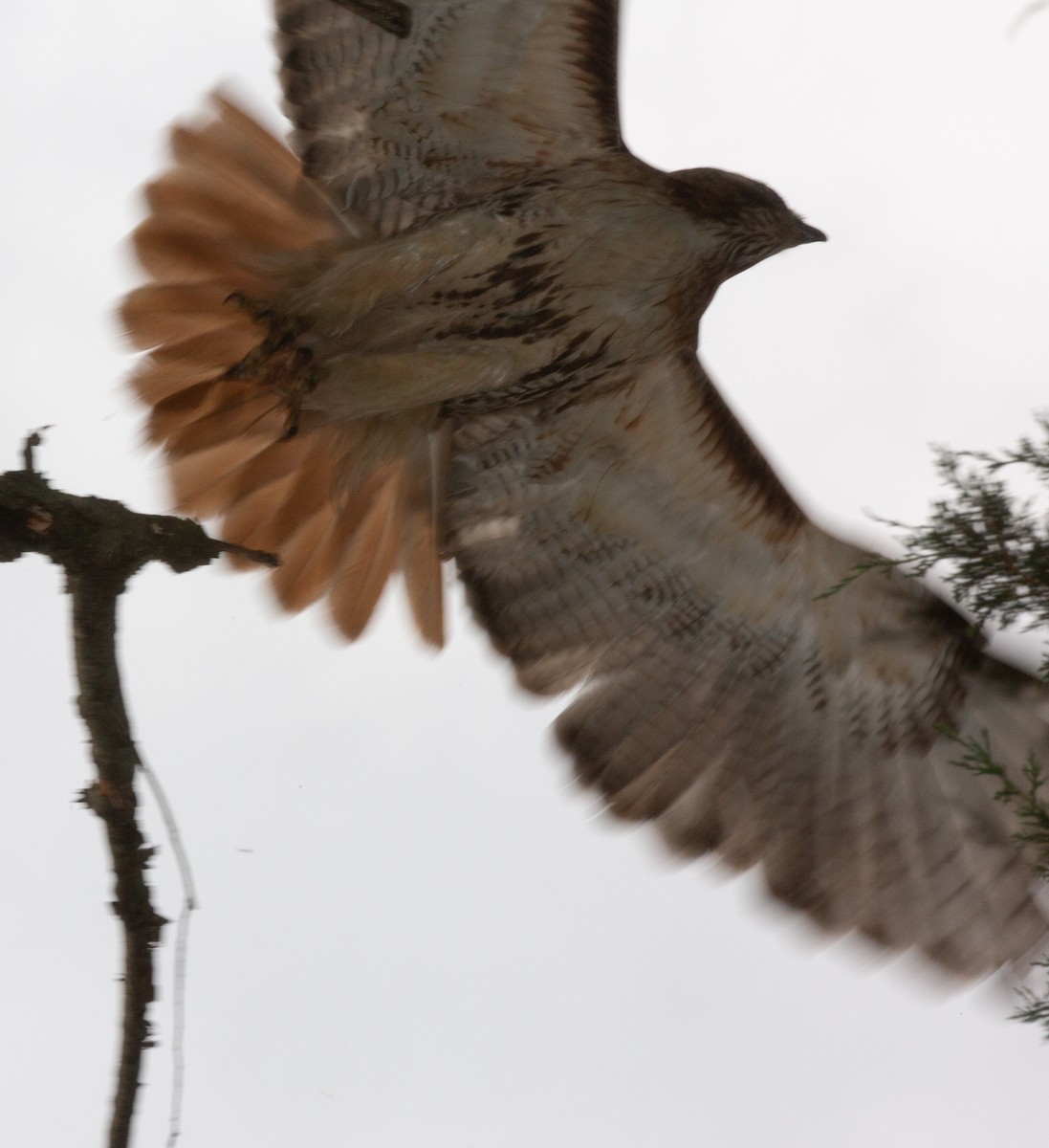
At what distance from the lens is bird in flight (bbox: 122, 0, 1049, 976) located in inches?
167

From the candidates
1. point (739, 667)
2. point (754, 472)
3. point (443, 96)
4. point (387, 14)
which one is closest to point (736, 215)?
point (754, 472)

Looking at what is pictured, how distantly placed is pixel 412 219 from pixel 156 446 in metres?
1.05

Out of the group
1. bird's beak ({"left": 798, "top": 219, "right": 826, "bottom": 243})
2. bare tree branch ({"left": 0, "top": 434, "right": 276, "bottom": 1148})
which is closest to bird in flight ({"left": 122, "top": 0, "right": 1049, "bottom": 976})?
bird's beak ({"left": 798, "top": 219, "right": 826, "bottom": 243})

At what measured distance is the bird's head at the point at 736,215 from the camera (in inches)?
174

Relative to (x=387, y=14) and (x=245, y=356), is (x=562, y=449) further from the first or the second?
(x=387, y=14)

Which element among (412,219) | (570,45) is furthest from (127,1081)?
(570,45)

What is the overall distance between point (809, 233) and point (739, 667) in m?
Result: 1.48

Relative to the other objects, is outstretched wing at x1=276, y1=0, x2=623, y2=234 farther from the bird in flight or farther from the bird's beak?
the bird's beak

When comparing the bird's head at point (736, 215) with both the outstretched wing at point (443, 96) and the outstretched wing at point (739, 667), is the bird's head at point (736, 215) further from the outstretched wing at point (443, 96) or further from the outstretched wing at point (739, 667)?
the outstretched wing at point (739, 667)

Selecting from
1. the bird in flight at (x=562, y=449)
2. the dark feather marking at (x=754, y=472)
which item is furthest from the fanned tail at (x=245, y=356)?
the dark feather marking at (x=754, y=472)

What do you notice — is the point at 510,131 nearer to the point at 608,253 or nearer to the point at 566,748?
the point at 608,253

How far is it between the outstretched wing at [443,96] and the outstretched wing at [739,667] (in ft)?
2.66

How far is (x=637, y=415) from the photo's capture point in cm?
469

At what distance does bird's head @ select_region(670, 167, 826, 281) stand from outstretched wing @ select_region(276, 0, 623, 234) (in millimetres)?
347
